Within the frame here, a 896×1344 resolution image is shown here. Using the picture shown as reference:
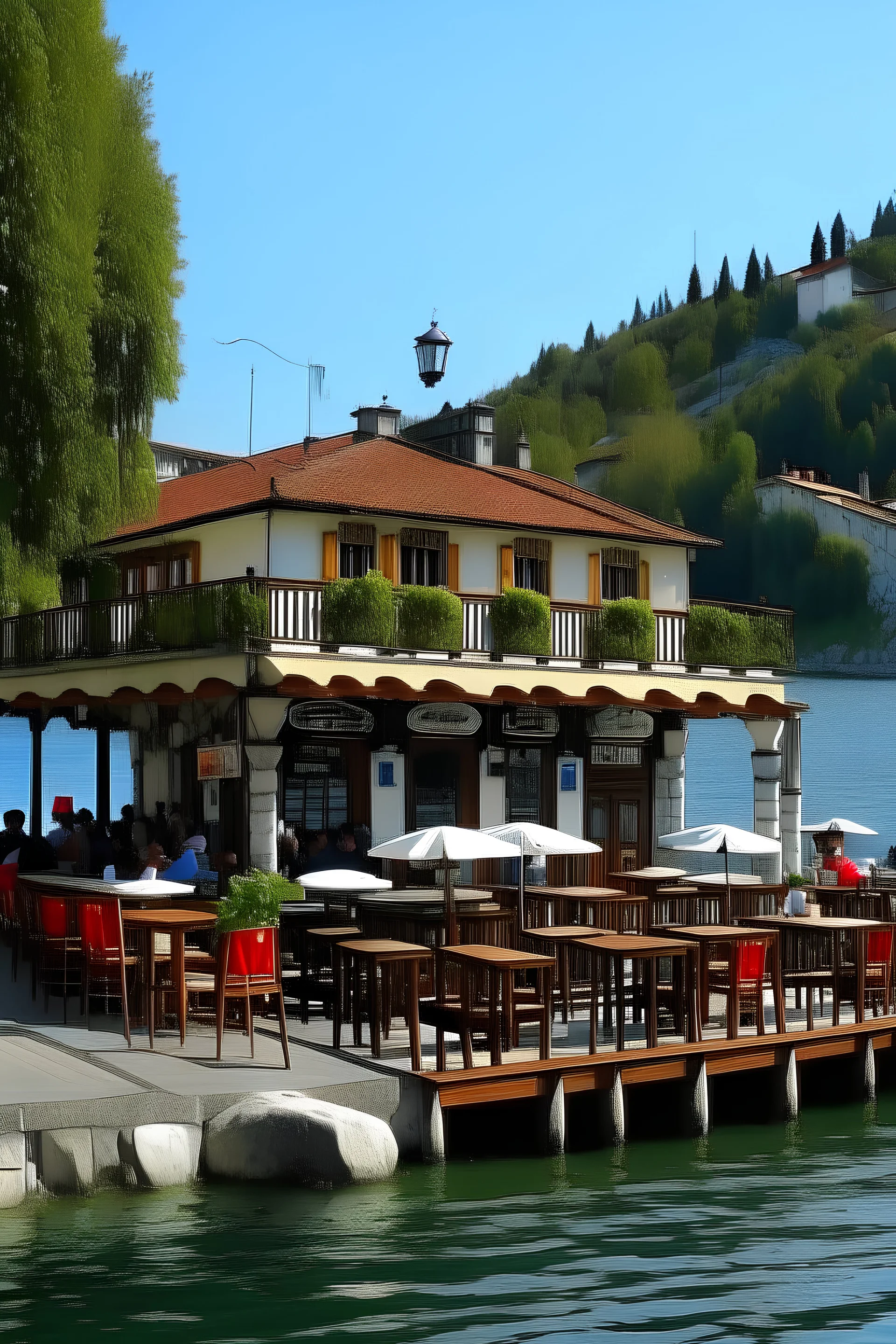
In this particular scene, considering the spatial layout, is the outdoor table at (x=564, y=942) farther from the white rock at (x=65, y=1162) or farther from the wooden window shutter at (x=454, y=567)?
the wooden window shutter at (x=454, y=567)

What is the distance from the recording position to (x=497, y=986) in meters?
13.8

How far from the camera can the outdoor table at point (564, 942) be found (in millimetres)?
14916

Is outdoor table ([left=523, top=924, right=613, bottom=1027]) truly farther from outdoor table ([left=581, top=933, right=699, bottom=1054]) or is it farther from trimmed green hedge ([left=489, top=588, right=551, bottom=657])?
trimmed green hedge ([left=489, top=588, right=551, bottom=657])

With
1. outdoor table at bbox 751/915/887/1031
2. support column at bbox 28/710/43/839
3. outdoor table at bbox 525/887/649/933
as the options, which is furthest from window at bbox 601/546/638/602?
outdoor table at bbox 751/915/887/1031

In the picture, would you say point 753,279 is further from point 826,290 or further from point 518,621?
point 518,621

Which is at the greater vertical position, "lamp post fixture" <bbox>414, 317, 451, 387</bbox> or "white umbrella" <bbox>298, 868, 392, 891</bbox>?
"lamp post fixture" <bbox>414, 317, 451, 387</bbox>

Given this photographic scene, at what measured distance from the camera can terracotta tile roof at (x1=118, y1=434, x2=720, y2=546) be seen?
995 inches

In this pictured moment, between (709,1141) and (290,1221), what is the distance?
489 centimetres

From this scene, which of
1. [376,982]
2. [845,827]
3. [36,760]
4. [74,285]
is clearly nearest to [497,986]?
[376,982]

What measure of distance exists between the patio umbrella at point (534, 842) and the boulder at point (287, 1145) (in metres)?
5.48

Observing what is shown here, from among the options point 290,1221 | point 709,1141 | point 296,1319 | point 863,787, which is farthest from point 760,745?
point 863,787

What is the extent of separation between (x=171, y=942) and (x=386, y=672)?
7.33m

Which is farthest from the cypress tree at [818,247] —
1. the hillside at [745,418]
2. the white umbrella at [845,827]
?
the white umbrella at [845,827]

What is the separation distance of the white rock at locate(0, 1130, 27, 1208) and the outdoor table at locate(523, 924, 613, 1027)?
5.02 metres
